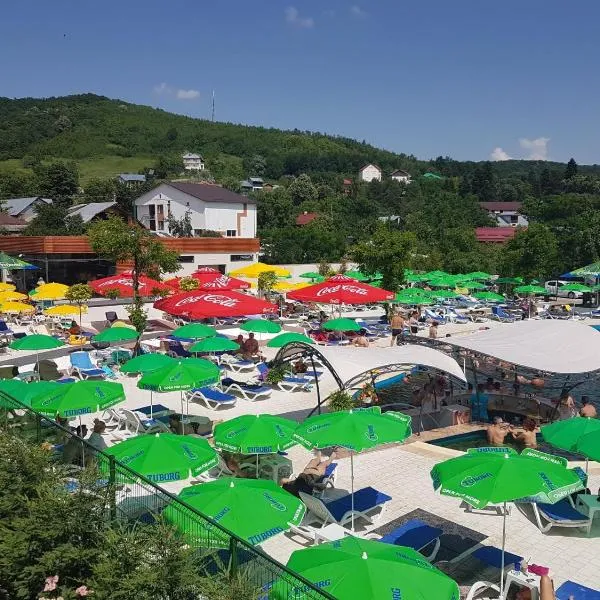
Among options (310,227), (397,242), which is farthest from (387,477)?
(310,227)

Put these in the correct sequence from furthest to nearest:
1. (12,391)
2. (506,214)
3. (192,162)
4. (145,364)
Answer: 1. (192,162)
2. (506,214)
3. (145,364)
4. (12,391)

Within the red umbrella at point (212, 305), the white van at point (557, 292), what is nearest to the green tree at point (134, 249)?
the red umbrella at point (212, 305)

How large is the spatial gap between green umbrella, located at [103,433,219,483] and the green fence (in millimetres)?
218

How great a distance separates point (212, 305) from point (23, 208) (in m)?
57.4

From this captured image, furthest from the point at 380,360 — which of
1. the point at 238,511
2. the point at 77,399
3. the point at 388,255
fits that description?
the point at 388,255

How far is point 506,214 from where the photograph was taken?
338ft

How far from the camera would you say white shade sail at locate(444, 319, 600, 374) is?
13.3 metres

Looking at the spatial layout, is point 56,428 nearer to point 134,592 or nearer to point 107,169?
point 134,592

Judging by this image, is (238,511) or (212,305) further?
(212,305)

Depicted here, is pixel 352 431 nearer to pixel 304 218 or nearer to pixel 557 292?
pixel 557 292

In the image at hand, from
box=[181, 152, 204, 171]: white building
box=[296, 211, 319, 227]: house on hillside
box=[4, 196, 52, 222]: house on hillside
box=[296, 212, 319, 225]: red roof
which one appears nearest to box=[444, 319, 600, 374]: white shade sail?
box=[296, 211, 319, 227]: house on hillside

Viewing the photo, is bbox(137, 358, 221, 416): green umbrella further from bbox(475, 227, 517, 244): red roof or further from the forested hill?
the forested hill

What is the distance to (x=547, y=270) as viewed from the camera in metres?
41.4

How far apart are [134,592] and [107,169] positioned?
11106 cm
